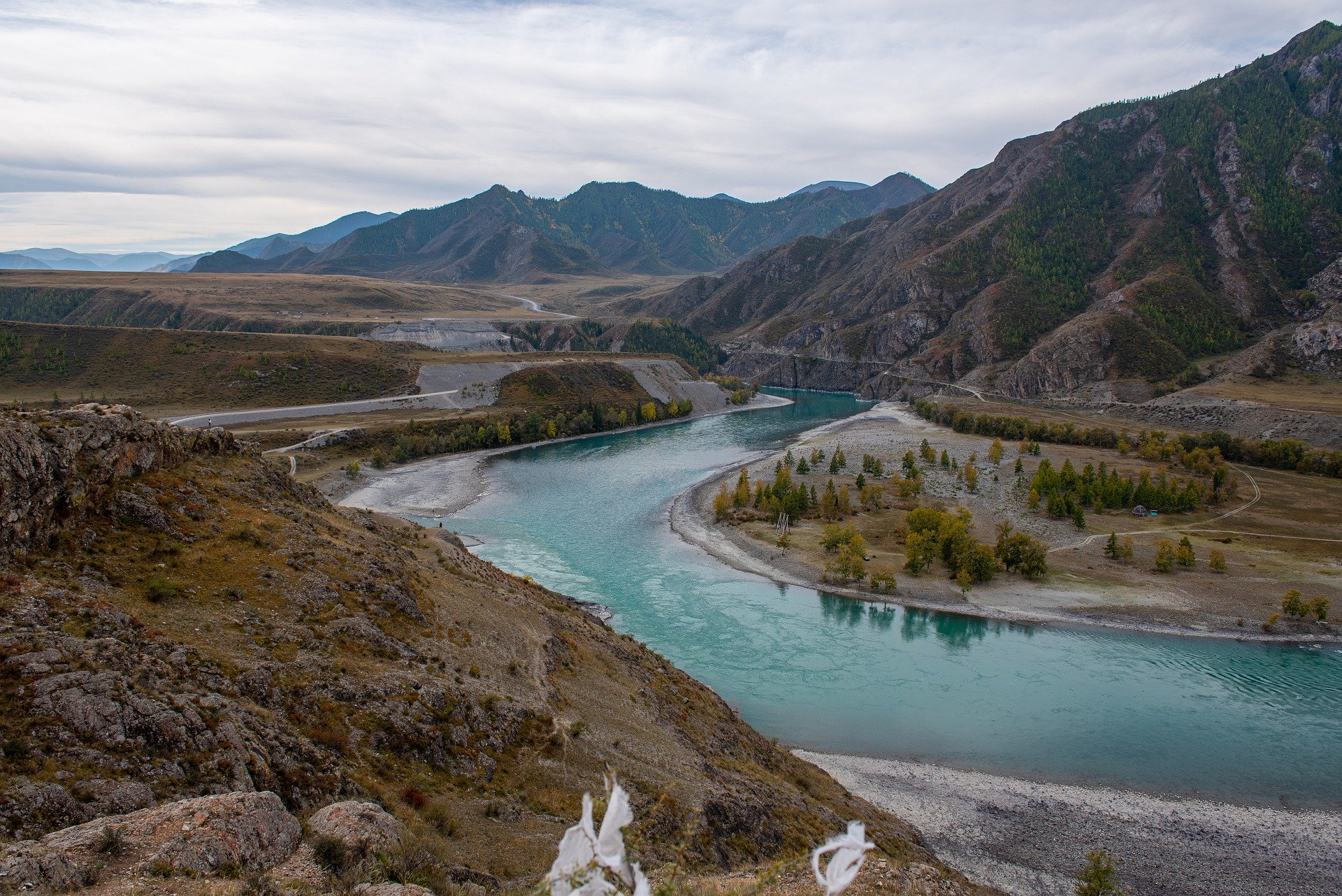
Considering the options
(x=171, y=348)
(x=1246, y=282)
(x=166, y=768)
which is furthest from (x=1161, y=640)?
(x=1246, y=282)

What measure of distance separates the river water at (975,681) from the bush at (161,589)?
23.6 metres

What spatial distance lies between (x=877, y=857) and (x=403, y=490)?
63.2m

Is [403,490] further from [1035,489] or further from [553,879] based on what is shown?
[553,879]

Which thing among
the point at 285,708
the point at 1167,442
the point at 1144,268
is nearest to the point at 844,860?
the point at 285,708

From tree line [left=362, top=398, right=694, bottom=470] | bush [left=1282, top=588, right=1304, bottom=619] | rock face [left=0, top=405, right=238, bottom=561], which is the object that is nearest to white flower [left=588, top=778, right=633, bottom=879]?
rock face [left=0, top=405, right=238, bottom=561]

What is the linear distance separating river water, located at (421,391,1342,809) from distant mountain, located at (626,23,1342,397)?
96.5m

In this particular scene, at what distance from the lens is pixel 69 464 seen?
18.0m

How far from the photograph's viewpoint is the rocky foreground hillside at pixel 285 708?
1027 centimetres

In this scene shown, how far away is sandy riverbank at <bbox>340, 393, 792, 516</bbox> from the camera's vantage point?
6600 centimetres

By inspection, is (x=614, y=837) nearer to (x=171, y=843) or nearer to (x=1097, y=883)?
(x=171, y=843)

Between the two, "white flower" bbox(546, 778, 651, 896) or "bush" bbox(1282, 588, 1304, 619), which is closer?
"white flower" bbox(546, 778, 651, 896)

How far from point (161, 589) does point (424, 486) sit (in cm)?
5843

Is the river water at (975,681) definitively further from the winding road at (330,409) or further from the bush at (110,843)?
the winding road at (330,409)

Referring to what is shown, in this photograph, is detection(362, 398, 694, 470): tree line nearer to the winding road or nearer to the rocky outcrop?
the winding road
